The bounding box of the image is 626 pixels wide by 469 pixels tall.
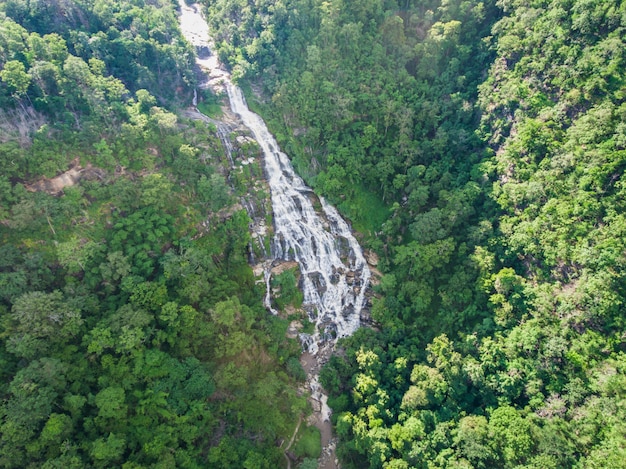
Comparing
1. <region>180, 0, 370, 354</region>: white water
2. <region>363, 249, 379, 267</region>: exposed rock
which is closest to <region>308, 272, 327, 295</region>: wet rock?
<region>180, 0, 370, 354</region>: white water

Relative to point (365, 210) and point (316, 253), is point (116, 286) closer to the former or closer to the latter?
point (316, 253)

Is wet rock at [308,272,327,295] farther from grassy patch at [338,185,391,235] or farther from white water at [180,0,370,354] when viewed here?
grassy patch at [338,185,391,235]

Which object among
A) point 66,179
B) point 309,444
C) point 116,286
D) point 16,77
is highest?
point 16,77

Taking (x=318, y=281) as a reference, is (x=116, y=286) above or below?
above

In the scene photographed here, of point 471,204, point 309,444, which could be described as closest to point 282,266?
point 309,444

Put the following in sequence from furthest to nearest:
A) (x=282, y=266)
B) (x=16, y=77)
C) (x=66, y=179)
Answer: (x=282, y=266)
(x=66, y=179)
(x=16, y=77)

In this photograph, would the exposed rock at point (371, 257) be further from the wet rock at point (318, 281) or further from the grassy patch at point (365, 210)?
the wet rock at point (318, 281)
